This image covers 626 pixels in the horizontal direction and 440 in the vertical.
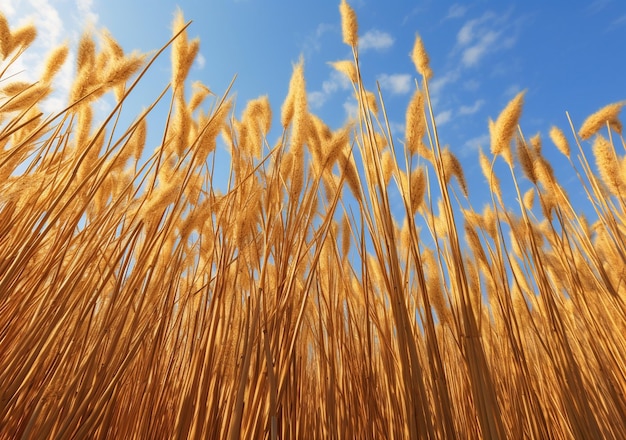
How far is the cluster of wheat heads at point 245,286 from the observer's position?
2.27ft

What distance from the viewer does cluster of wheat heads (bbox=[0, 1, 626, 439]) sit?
0.69 m

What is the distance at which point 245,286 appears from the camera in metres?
1.20

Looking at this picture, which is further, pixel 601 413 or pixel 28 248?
pixel 601 413

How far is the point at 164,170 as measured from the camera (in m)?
1.19

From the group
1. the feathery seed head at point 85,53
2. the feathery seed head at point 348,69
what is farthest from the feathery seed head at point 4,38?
the feathery seed head at point 348,69

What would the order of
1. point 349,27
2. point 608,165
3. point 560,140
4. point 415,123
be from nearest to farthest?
point 415,123, point 349,27, point 608,165, point 560,140

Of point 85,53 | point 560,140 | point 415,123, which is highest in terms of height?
point 560,140

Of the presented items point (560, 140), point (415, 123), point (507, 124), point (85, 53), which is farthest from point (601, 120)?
point (85, 53)

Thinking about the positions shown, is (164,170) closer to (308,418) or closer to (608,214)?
(308,418)

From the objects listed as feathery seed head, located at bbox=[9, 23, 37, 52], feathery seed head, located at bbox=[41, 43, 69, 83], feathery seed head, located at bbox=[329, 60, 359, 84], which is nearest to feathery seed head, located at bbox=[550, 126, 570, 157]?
feathery seed head, located at bbox=[329, 60, 359, 84]

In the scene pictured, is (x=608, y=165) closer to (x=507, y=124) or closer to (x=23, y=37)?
(x=507, y=124)

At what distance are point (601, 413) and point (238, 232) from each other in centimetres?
137

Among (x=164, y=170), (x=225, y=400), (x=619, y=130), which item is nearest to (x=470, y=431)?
(x=225, y=400)

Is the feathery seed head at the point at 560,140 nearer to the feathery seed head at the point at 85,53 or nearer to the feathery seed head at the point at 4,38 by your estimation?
the feathery seed head at the point at 85,53
